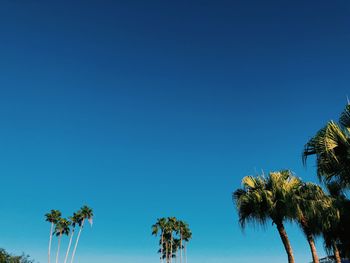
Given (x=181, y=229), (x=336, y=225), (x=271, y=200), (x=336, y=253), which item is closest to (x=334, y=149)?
(x=271, y=200)

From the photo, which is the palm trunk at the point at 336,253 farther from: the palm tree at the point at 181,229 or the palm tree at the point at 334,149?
the palm tree at the point at 181,229

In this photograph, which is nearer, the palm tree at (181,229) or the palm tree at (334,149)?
the palm tree at (334,149)

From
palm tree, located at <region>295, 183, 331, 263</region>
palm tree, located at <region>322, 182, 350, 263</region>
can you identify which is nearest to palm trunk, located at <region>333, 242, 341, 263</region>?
palm tree, located at <region>322, 182, 350, 263</region>

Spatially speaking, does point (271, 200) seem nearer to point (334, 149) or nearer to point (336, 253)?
point (336, 253)

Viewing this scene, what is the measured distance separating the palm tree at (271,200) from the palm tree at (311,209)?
17.4 inches

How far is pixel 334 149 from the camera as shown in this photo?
9.09 m

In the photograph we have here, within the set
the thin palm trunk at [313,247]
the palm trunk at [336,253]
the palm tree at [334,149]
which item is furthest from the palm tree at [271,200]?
the palm tree at [334,149]

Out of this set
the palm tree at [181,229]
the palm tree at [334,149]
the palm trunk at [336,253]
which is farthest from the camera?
the palm tree at [181,229]

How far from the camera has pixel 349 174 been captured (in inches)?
352

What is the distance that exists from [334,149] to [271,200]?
7.12 metres

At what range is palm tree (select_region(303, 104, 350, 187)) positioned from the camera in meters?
8.84

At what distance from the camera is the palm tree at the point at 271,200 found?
15548mm

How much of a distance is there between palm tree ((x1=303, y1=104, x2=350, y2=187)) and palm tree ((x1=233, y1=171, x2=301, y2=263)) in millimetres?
6536

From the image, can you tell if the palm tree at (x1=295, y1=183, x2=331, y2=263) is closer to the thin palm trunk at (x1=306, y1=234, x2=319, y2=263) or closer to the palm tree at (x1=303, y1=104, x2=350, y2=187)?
the thin palm trunk at (x1=306, y1=234, x2=319, y2=263)
